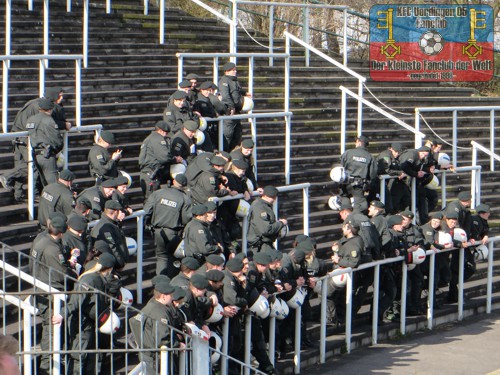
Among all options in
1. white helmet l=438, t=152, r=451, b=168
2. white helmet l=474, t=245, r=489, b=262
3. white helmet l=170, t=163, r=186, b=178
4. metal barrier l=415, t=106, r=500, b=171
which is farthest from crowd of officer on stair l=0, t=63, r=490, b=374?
metal barrier l=415, t=106, r=500, b=171

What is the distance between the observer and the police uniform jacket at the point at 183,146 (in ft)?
42.6

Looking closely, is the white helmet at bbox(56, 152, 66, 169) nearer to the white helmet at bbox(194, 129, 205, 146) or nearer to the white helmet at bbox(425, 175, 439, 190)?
the white helmet at bbox(194, 129, 205, 146)

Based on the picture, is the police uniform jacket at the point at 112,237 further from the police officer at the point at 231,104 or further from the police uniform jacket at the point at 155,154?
the police officer at the point at 231,104

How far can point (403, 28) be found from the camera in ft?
69.4

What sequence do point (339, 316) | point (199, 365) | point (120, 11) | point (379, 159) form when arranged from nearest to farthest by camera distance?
1. point (199, 365)
2. point (339, 316)
3. point (379, 159)
4. point (120, 11)

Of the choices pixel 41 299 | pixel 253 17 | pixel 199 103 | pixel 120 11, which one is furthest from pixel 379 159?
pixel 253 17

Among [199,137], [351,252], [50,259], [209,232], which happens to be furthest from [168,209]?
[351,252]

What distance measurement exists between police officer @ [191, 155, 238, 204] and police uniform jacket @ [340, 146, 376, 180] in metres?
2.92

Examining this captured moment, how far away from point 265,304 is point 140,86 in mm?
5844

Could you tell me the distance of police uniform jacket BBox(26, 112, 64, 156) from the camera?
38.2 feet

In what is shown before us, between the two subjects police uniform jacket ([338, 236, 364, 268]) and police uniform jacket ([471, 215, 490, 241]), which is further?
police uniform jacket ([471, 215, 490, 241])

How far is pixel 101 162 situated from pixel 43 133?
0.79 m

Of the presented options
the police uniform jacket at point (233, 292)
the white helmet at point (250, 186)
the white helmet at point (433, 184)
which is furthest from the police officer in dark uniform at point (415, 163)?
the police uniform jacket at point (233, 292)

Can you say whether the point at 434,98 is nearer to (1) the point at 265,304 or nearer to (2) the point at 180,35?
(2) the point at 180,35
